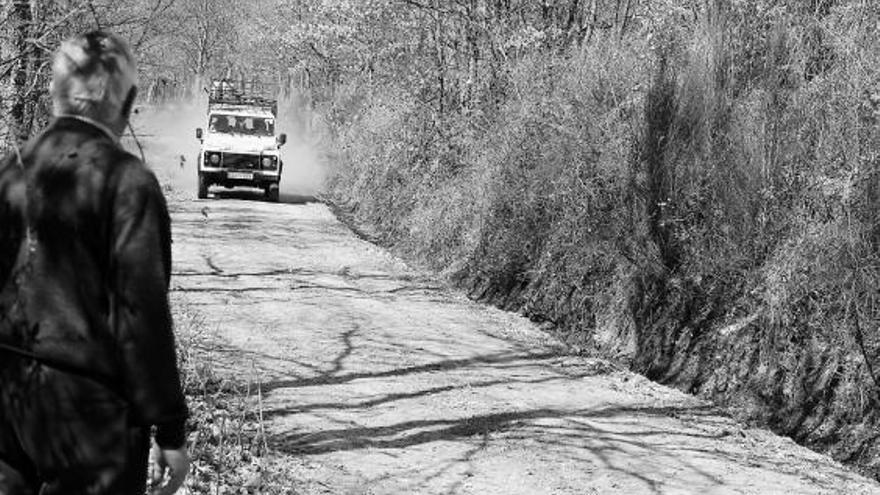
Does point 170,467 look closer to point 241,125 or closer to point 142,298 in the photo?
point 142,298

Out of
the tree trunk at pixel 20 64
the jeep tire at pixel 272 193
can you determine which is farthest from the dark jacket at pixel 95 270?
the jeep tire at pixel 272 193

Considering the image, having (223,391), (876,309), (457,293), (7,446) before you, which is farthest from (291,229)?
(7,446)

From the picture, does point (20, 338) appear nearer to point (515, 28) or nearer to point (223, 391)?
point (223, 391)

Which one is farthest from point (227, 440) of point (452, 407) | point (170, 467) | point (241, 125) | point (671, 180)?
point (241, 125)

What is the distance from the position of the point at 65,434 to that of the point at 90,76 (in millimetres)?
870

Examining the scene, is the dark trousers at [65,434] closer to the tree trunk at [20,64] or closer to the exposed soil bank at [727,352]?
the tree trunk at [20,64]

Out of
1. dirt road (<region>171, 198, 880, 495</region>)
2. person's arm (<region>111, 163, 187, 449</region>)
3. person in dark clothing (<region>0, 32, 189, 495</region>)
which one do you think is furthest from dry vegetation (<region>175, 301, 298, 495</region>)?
person's arm (<region>111, 163, 187, 449</region>)

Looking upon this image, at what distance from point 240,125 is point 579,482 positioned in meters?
20.0

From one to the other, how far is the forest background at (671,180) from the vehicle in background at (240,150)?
24.7 feet

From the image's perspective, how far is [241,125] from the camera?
2516 cm

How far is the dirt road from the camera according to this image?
668 cm

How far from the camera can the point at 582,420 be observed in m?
8.12

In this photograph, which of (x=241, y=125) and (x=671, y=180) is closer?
(x=671, y=180)

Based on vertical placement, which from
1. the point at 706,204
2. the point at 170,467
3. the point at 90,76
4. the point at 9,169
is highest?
the point at 90,76
